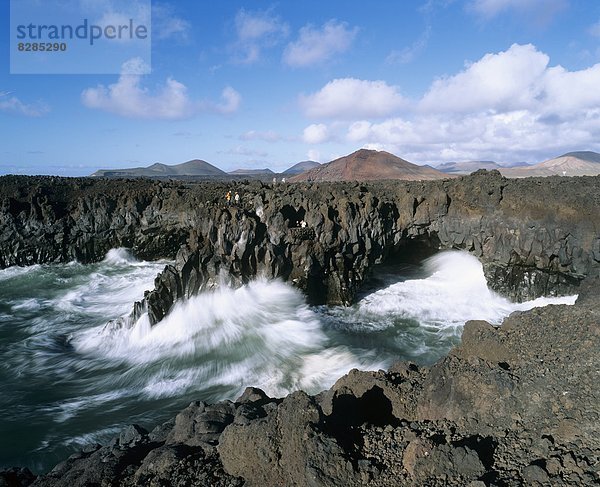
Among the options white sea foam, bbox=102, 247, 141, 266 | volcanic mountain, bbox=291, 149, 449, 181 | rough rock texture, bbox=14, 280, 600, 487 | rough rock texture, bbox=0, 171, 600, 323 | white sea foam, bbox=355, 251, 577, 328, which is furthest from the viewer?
volcanic mountain, bbox=291, 149, 449, 181

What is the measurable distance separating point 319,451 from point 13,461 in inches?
280

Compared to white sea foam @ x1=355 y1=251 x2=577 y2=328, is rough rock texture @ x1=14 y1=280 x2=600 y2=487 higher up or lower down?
higher up

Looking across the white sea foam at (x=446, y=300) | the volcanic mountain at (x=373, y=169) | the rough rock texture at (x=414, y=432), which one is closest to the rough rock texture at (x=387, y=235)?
the white sea foam at (x=446, y=300)

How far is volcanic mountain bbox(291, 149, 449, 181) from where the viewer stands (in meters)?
33.6

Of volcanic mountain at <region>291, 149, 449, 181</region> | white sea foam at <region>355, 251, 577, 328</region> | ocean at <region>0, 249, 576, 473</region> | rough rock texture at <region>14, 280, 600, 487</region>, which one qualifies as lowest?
ocean at <region>0, 249, 576, 473</region>

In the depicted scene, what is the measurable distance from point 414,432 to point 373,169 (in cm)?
3200

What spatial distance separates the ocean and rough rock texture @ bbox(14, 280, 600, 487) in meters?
4.00

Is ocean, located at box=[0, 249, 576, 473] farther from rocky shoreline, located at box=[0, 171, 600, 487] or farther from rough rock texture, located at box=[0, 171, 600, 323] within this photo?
rocky shoreline, located at box=[0, 171, 600, 487]

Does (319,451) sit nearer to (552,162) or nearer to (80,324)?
(80,324)

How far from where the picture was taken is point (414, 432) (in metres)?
4.36

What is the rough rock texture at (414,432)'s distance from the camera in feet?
12.2

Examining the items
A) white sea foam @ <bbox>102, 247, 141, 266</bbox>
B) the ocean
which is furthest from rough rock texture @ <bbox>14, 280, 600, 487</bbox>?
white sea foam @ <bbox>102, 247, 141, 266</bbox>

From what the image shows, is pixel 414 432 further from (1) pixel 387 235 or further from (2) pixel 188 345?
(1) pixel 387 235

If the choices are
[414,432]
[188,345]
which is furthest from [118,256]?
[414,432]
